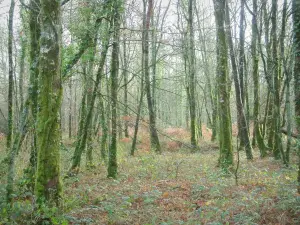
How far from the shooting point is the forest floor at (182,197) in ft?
17.5

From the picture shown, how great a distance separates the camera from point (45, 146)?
16.4 ft

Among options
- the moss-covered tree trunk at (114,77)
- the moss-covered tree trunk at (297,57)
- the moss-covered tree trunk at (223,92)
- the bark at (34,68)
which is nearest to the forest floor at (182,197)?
the bark at (34,68)

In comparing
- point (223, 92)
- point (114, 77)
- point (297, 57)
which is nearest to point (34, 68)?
point (114, 77)

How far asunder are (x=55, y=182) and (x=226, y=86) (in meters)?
6.73

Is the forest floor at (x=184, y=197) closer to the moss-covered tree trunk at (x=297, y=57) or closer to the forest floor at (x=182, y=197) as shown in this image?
the forest floor at (x=182, y=197)

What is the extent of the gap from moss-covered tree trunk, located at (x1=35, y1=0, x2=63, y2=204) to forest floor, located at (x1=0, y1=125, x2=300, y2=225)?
588 millimetres

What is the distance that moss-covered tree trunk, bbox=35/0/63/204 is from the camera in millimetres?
4918

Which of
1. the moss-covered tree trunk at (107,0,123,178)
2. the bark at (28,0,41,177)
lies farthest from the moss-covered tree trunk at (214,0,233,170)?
the bark at (28,0,41,177)

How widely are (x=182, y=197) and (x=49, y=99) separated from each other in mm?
4285

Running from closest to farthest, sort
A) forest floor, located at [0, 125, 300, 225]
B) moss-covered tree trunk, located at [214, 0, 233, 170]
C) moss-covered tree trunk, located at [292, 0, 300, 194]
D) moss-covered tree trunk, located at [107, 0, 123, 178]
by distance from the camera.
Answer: moss-covered tree trunk, located at [292, 0, 300, 194] < forest floor, located at [0, 125, 300, 225] < moss-covered tree trunk, located at [107, 0, 123, 178] < moss-covered tree trunk, located at [214, 0, 233, 170]

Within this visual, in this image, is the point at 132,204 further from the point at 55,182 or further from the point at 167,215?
the point at 55,182

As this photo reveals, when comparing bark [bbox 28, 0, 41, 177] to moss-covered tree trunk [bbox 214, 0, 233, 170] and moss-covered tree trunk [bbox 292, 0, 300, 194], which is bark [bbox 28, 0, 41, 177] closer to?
moss-covered tree trunk [bbox 292, 0, 300, 194]

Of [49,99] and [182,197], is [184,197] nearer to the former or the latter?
[182,197]

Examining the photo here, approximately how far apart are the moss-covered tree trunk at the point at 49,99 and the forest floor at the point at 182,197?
588 mm
